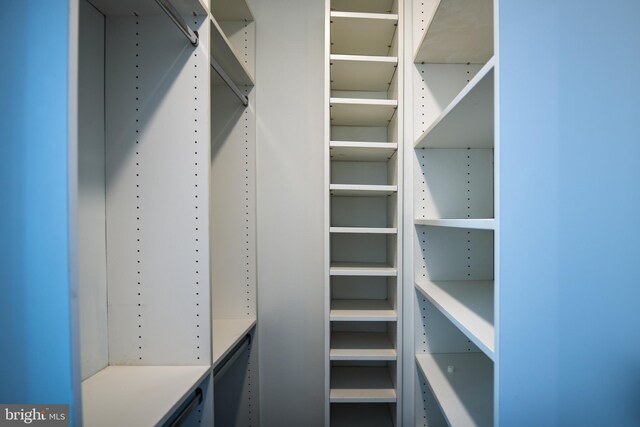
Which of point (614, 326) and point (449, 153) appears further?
point (449, 153)

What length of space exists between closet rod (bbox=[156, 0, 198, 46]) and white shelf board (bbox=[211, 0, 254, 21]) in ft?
2.09

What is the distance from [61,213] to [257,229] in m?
1.29

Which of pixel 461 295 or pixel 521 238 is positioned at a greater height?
pixel 521 238

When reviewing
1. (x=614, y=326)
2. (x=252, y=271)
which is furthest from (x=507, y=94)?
(x=252, y=271)

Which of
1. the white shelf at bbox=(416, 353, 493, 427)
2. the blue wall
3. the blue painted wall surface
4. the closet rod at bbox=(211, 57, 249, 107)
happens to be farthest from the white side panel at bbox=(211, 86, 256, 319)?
the blue wall

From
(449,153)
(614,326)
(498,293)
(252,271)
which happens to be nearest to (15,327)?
(498,293)

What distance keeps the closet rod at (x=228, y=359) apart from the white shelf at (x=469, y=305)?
0.83 metres

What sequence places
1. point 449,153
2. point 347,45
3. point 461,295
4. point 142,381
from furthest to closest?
1. point 347,45
2. point 449,153
3. point 461,295
4. point 142,381

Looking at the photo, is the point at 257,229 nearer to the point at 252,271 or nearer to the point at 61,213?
the point at 252,271

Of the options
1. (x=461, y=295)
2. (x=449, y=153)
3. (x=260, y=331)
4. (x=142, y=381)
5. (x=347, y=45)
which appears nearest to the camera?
(x=142, y=381)

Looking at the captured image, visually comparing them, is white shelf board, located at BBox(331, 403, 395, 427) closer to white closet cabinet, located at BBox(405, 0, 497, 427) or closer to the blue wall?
white closet cabinet, located at BBox(405, 0, 497, 427)

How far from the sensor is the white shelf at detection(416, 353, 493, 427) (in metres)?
0.95

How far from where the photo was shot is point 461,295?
1177mm

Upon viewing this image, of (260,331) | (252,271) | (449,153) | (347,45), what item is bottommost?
(260,331)
